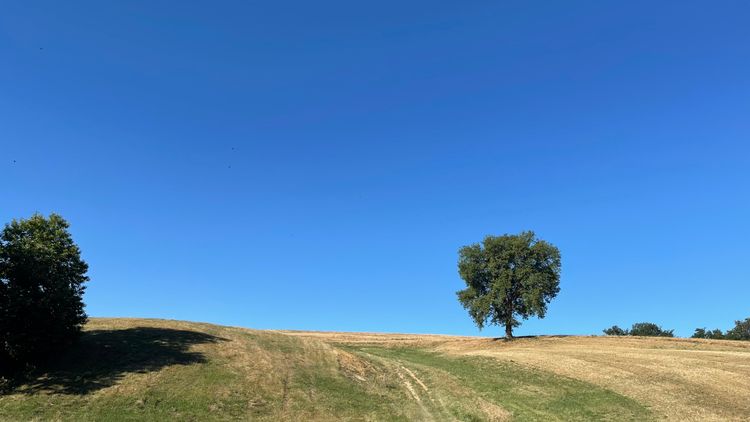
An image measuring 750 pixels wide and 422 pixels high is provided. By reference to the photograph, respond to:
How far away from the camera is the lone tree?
263ft

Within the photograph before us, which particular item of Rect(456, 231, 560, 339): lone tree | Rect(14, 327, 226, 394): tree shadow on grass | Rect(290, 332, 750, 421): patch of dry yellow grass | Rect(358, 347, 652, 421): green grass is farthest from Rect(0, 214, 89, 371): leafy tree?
Rect(456, 231, 560, 339): lone tree

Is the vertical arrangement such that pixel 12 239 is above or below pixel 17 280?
above

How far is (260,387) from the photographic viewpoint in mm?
37406

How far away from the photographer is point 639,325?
17462cm

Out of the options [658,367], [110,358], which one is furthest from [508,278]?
[110,358]

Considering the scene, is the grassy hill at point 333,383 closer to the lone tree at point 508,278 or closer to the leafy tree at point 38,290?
the leafy tree at point 38,290

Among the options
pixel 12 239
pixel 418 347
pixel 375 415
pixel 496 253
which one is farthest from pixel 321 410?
pixel 496 253

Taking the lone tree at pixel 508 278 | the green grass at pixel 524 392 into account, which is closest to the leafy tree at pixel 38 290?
the green grass at pixel 524 392

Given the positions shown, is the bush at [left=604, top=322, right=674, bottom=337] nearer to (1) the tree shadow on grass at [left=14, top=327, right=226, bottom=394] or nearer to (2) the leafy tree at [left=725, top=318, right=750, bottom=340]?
(2) the leafy tree at [left=725, top=318, right=750, bottom=340]

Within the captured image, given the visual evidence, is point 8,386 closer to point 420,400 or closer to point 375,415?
point 375,415

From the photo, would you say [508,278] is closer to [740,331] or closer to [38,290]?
[38,290]

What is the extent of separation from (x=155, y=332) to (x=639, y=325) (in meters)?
170

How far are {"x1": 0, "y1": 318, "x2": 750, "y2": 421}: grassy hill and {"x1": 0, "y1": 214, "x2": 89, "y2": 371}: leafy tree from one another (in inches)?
87.7

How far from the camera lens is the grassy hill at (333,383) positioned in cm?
3219
